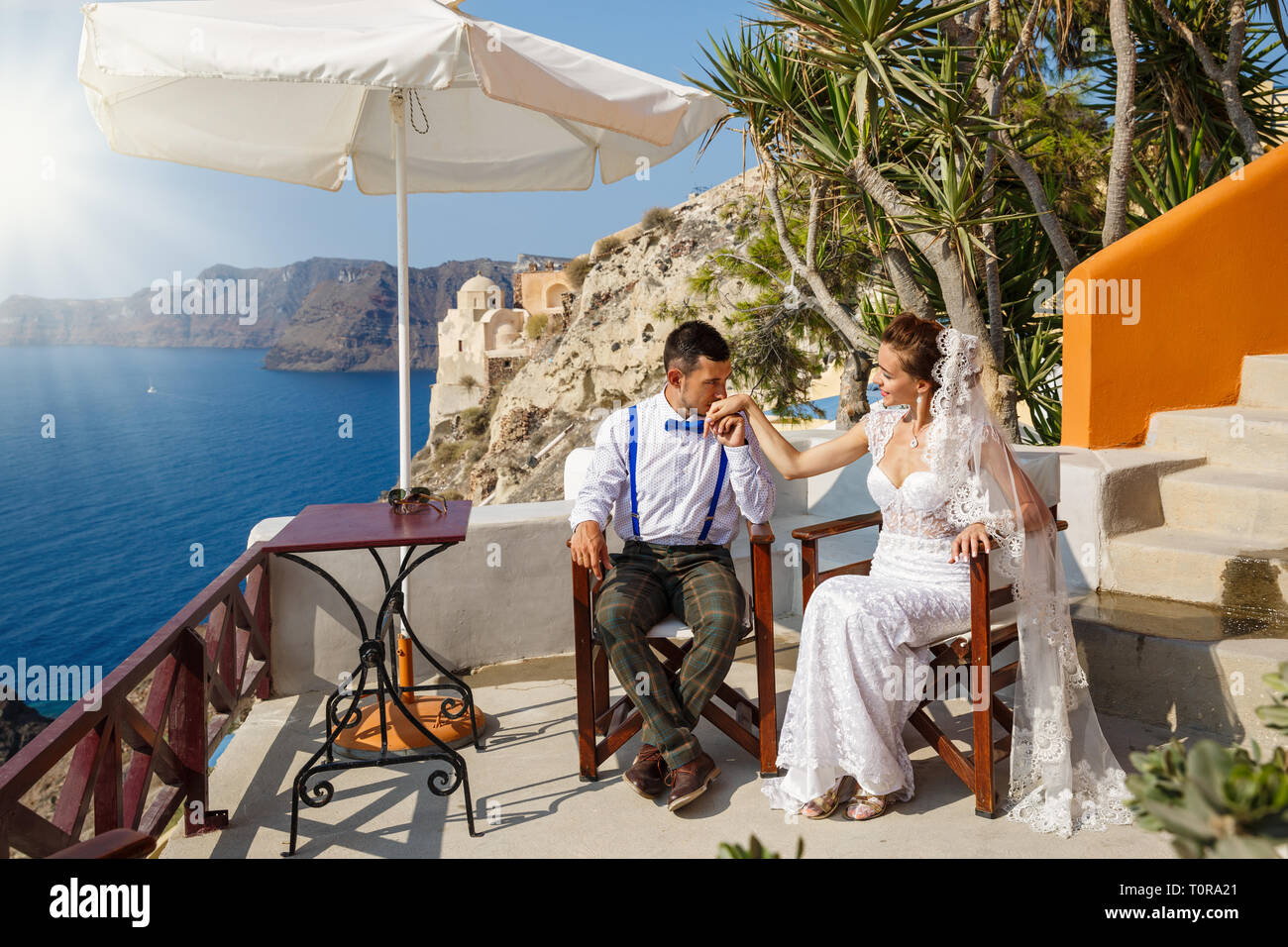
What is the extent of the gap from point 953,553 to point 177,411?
137m

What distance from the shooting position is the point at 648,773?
3.08 meters

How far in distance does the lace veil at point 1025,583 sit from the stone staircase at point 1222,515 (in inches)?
41.1

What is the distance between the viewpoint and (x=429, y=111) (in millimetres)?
4426

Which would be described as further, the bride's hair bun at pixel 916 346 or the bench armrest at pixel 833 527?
the bench armrest at pixel 833 527

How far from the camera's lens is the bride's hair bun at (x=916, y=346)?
306cm

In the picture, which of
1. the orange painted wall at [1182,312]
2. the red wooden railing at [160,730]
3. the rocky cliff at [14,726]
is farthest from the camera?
the rocky cliff at [14,726]

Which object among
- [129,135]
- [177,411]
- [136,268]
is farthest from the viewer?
[177,411]

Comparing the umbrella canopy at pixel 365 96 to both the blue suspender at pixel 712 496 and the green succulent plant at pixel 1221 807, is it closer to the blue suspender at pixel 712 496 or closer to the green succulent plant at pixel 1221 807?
the blue suspender at pixel 712 496

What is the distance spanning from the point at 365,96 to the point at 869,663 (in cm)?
314

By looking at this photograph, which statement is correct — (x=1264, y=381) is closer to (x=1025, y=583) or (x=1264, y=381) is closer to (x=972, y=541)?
(x=1025, y=583)

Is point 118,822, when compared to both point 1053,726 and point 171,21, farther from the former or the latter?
point 1053,726

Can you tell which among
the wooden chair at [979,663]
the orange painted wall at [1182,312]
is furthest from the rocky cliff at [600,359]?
the wooden chair at [979,663]
